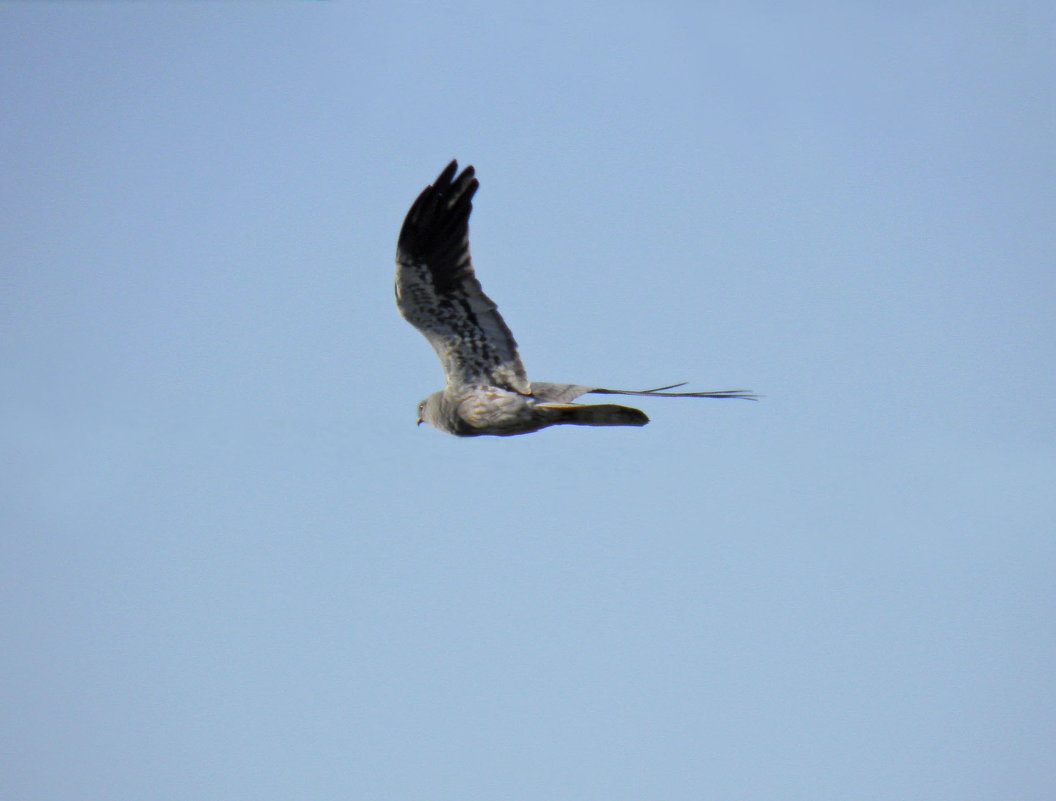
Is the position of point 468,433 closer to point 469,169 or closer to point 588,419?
point 588,419

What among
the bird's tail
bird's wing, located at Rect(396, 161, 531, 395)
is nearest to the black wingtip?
bird's wing, located at Rect(396, 161, 531, 395)

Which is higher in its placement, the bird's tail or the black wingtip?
the black wingtip

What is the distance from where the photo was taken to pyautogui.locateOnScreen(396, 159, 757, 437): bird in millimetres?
8164

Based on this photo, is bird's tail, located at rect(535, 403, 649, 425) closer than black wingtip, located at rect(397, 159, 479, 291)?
Yes

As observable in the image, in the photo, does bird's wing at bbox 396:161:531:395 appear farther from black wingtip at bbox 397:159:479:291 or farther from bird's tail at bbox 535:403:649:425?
bird's tail at bbox 535:403:649:425

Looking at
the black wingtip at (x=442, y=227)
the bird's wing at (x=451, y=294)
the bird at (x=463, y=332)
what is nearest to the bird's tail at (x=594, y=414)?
the bird at (x=463, y=332)

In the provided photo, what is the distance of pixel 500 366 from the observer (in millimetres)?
8812

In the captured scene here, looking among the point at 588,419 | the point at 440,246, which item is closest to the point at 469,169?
the point at 440,246

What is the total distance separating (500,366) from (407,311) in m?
1.10

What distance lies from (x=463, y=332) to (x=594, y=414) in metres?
1.81

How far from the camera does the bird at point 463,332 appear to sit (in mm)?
8164

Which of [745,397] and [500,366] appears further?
[500,366]

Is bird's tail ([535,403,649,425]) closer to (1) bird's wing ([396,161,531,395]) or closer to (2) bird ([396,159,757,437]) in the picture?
(2) bird ([396,159,757,437])

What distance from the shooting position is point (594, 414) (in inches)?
305
